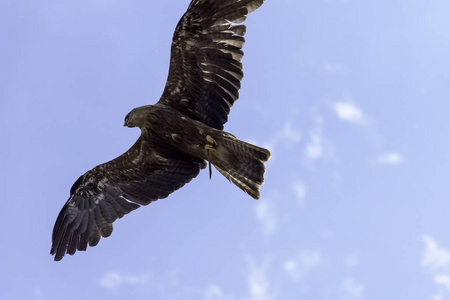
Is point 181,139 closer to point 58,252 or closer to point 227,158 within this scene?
point 227,158

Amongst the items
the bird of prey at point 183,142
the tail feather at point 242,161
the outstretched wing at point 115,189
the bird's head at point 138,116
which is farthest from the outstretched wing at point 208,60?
the outstretched wing at point 115,189

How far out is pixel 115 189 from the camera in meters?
12.6

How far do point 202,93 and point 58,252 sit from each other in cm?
367

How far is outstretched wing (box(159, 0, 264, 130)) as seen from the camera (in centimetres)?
1107

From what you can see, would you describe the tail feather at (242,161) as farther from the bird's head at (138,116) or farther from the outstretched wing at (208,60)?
the bird's head at (138,116)

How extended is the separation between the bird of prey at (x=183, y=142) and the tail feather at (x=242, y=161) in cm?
2

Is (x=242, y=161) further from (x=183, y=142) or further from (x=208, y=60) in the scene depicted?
(x=208, y=60)

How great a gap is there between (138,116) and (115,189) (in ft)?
5.31

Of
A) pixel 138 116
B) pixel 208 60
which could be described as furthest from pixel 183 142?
pixel 208 60

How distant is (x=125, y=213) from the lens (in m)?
12.4

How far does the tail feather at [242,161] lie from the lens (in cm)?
1107

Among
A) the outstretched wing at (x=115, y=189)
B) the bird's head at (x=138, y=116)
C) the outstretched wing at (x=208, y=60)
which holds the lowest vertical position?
the outstretched wing at (x=115, y=189)

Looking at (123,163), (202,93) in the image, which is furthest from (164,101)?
(123,163)

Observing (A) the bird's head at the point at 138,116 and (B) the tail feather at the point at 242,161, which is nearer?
(B) the tail feather at the point at 242,161
